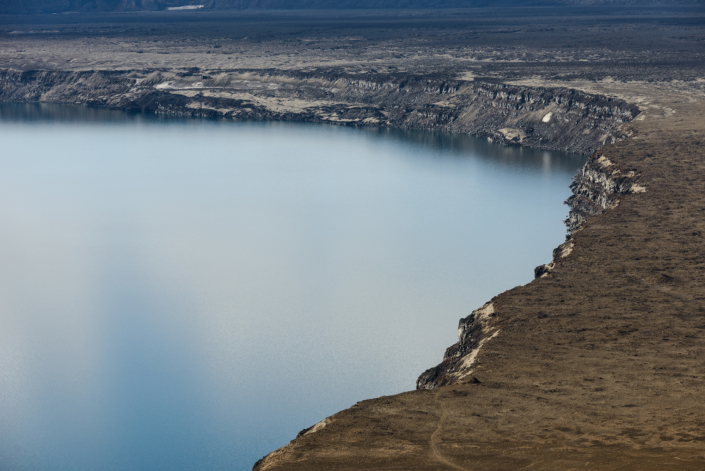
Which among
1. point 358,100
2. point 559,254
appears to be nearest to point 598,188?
point 559,254

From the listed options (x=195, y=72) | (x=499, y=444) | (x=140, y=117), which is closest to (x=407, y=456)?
(x=499, y=444)

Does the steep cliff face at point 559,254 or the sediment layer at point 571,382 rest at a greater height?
the sediment layer at point 571,382

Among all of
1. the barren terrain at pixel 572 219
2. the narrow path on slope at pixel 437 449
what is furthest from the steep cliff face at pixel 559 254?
the narrow path on slope at pixel 437 449

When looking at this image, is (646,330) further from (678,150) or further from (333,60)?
(333,60)

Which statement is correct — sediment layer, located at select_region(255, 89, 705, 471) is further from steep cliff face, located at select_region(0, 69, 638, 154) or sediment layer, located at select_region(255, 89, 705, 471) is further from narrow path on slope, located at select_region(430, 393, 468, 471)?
steep cliff face, located at select_region(0, 69, 638, 154)

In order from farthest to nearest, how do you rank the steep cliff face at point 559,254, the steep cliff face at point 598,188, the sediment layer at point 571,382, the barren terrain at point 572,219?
1. the steep cliff face at point 598,188
2. the steep cliff face at point 559,254
3. the barren terrain at point 572,219
4. the sediment layer at point 571,382

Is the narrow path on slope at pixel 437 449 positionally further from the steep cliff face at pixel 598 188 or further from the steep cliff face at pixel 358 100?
the steep cliff face at pixel 358 100

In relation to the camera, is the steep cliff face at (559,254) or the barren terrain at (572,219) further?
the steep cliff face at (559,254)
